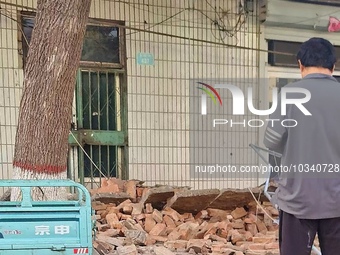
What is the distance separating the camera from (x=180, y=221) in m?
4.63

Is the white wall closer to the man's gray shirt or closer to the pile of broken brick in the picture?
the pile of broken brick

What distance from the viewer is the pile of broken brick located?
382 cm

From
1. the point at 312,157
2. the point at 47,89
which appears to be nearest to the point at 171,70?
the point at 47,89

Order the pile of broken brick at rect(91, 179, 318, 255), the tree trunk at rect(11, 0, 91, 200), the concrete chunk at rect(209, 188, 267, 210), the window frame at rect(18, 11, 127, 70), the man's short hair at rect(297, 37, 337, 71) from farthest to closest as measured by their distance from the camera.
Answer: the window frame at rect(18, 11, 127, 70)
the concrete chunk at rect(209, 188, 267, 210)
the pile of broken brick at rect(91, 179, 318, 255)
the tree trunk at rect(11, 0, 91, 200)
the man's short hair at rect(297, 37, 337, 71)

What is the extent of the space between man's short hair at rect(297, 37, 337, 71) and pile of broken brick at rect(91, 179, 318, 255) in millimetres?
2142

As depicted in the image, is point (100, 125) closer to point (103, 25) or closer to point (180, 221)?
point (103, 25)

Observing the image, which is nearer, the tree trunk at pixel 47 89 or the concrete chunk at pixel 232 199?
the tree trunk at pixel 47 89

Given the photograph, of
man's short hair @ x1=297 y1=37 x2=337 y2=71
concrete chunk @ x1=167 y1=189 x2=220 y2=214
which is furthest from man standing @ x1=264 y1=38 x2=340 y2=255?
concrete chunk @ x1=167 y1=189 x2=220 y2=214

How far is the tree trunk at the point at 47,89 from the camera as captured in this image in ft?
10.7

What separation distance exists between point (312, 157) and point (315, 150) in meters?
0.04

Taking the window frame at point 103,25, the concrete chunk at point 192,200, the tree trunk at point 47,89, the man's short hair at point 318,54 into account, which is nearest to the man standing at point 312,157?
the man's short hair at point 318,54

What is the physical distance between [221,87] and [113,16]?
2075mm

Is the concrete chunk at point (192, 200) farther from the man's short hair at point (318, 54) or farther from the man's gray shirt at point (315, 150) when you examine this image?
the man's short hair at point (318, 54)

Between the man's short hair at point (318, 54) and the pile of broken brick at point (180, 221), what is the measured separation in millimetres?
2142
